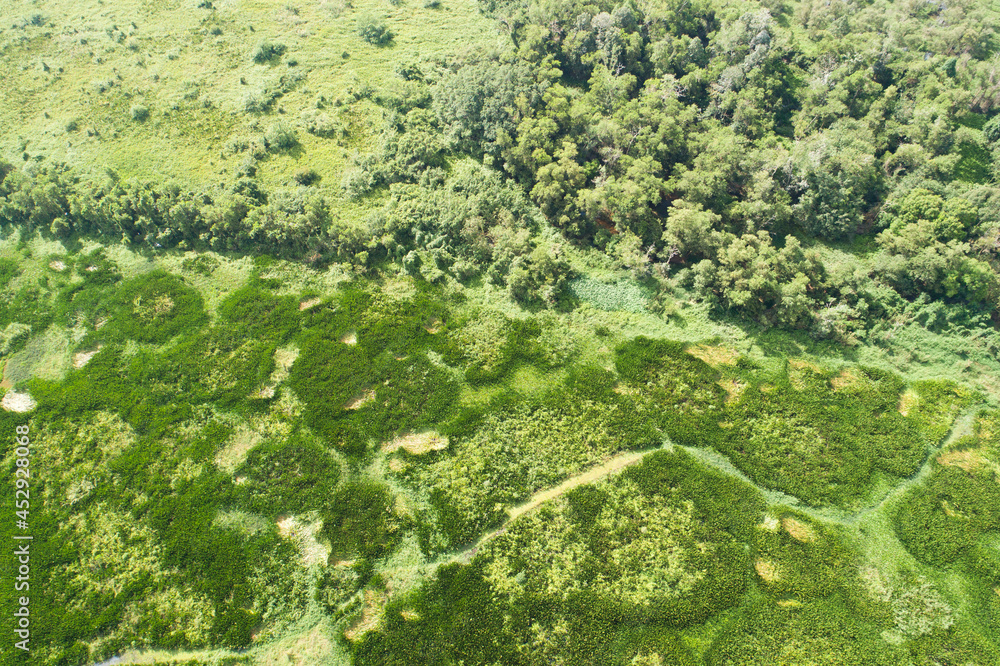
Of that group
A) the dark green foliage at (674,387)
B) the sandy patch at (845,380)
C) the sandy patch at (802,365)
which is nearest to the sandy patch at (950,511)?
the sandy patch at (845,380)

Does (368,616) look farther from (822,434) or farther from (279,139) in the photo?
(279,139)

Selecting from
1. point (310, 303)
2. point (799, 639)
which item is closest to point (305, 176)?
point (310, 303)

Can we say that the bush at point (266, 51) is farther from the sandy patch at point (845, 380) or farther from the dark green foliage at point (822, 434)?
the sandy patch at point (845, 380)

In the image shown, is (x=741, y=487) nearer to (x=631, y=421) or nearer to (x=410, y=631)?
(x=631, y=421)

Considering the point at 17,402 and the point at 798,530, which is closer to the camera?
the point at 798,530

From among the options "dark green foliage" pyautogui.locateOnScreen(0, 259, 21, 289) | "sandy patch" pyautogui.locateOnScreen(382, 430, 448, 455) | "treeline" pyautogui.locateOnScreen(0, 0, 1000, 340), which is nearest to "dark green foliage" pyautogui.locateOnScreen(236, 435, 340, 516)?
"sandy patch" pyautogui.locateOnScreen(382, 430, 448, 455)

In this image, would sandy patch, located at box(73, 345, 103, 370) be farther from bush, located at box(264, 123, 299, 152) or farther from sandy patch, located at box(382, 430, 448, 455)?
bush, located at box(264, 123, 299, 152)

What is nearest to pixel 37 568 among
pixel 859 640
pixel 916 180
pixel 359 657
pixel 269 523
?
pixel 269 523
